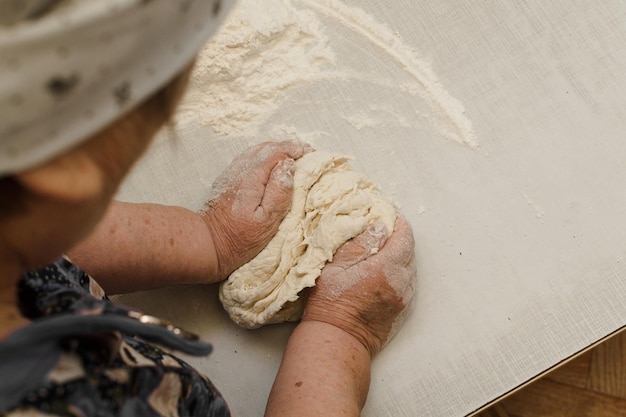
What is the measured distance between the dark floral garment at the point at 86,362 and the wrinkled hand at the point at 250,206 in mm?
224

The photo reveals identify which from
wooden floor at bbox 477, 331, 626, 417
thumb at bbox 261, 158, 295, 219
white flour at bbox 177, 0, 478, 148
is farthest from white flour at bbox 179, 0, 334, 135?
wooden floor at bbox 477, 331, 626, 417

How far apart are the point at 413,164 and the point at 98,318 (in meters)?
0.53

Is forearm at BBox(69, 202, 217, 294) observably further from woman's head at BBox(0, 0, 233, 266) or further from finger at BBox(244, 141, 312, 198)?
woman's head at BBox(0, 0, 233, 266)

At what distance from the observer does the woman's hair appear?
340 millimetres

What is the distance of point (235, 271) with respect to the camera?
2.61 ft

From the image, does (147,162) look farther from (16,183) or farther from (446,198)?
(16,183)

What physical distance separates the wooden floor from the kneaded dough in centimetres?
47

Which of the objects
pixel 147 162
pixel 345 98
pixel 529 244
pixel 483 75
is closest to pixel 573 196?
pixel 529 244

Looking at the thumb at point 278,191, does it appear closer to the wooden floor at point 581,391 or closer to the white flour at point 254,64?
the white flour at point 254,64

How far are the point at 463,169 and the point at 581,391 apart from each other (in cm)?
49

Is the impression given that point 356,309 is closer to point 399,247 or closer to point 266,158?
point 399,247

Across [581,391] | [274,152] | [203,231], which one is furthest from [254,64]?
[581,391]

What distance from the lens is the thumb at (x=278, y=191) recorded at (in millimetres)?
782

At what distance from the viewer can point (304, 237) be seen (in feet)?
2.61
